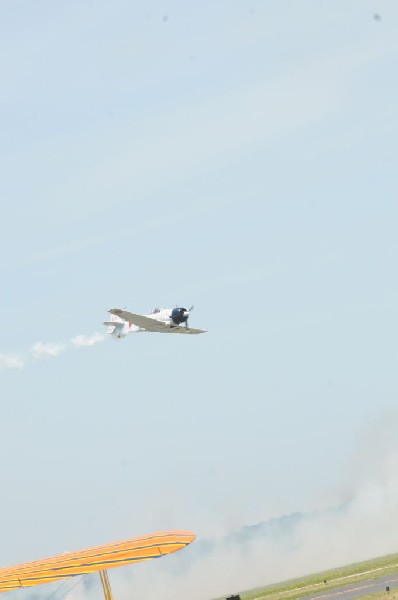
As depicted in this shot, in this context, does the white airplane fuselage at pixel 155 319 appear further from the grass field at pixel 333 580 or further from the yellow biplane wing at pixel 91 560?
the yellow biplane wing at pixel 91 560

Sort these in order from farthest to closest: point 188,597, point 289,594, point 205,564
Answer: point 205,564
point 188,597
point 289,594

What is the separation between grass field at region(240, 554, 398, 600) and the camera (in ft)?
368

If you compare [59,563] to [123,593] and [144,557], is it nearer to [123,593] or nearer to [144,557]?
[144,557]

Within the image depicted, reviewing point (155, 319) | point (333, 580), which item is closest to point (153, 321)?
point (155, 319)

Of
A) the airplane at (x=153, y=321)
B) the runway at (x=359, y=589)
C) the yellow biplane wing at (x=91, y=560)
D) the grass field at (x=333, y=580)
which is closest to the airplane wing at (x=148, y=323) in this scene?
the airplane at (x=153, y=321)

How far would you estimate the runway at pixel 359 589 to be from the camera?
10088 centimetres

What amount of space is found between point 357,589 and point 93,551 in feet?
191

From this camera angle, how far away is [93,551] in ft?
174

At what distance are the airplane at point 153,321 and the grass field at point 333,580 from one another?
108ft

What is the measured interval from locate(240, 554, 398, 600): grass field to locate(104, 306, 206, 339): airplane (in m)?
33.1

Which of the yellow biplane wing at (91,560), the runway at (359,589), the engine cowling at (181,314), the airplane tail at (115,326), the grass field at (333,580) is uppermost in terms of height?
the airplane tail at (115,326)

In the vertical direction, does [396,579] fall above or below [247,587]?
below

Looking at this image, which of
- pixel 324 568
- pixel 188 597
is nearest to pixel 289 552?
pixel 324 568

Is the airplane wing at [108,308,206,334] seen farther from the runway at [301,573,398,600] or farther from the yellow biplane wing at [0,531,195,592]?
the yellow biplane wing at [0,531,195,592]
